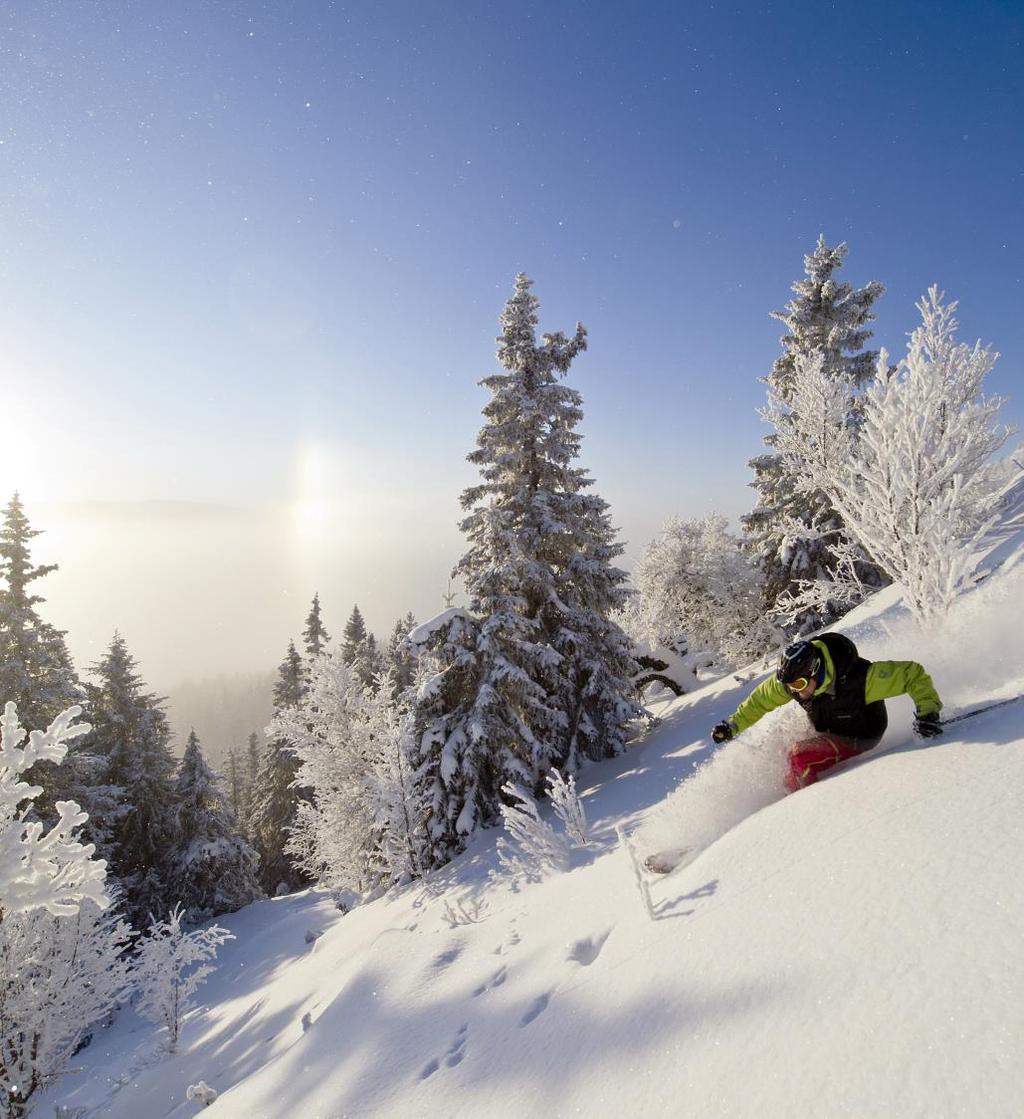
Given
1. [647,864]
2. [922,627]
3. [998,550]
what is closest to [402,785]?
[647,864]

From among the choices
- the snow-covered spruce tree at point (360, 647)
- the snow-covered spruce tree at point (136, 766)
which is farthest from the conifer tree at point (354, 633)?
the snow-covered spruce tree at point (136, 766)

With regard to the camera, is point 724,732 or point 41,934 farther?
point 41,934

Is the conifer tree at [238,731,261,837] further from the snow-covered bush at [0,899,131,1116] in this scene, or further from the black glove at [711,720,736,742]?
the black glove at [711,720,736,742]

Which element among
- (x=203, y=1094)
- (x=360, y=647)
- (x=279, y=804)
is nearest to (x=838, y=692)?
(x=203, y=1094)

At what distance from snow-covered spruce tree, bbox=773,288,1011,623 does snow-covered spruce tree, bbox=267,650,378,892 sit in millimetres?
13286

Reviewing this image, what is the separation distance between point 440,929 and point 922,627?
7.59 metres

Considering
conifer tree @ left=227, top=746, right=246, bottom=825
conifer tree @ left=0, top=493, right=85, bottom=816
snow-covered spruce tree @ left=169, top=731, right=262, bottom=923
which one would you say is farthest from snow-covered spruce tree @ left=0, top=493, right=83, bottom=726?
conifer tree @ left=227, top=746, right=246, bottom=825

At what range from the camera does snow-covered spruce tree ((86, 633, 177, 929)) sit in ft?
72.5

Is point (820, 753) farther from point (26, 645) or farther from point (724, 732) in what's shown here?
point (26, 645)

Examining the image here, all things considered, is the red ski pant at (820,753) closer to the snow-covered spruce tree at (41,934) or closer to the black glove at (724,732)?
the black glove at (724,732)

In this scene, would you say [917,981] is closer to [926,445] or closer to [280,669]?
[926,445]

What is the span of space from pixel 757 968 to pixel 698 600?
2655cm

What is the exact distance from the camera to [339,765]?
1731 cm

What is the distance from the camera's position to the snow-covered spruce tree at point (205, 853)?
878 inches
